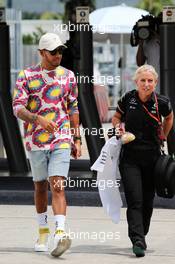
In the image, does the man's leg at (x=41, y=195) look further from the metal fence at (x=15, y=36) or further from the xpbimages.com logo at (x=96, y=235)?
the metal fence at (x=15, y=36)

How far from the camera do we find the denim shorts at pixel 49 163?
292 inches

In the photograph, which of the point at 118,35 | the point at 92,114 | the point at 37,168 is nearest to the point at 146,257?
the point at 37,168

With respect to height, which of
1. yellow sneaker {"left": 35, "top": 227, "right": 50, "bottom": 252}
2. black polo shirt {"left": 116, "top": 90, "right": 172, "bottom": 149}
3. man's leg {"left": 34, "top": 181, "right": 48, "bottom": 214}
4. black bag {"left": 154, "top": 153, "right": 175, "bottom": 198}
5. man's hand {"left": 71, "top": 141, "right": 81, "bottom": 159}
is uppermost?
black polo shirt {"left": 116, "top": 90, "right": 172, "bottom": 149}

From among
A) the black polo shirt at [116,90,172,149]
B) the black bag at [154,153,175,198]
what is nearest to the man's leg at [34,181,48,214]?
the black polo shirt at [116,90,172,149]

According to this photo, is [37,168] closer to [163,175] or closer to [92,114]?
[163,175]

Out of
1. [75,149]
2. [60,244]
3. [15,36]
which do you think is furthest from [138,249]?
[15,36]

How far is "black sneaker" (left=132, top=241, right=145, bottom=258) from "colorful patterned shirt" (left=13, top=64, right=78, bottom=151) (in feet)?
2.93

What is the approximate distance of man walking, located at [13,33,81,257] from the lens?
7.38 metres

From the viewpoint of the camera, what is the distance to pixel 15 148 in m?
11.9

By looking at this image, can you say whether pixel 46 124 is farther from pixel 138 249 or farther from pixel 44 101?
pixel 138 249

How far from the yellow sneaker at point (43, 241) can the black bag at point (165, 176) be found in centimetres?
92

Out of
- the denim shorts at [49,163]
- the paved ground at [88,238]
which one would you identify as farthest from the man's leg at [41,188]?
the paved ground at [88,238]

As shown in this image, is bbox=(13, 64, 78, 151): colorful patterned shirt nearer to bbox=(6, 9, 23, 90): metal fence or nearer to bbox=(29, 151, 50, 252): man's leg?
bbox=(29, 151, 50, 252): man's leg

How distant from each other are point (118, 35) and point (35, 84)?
16827 millimetres
